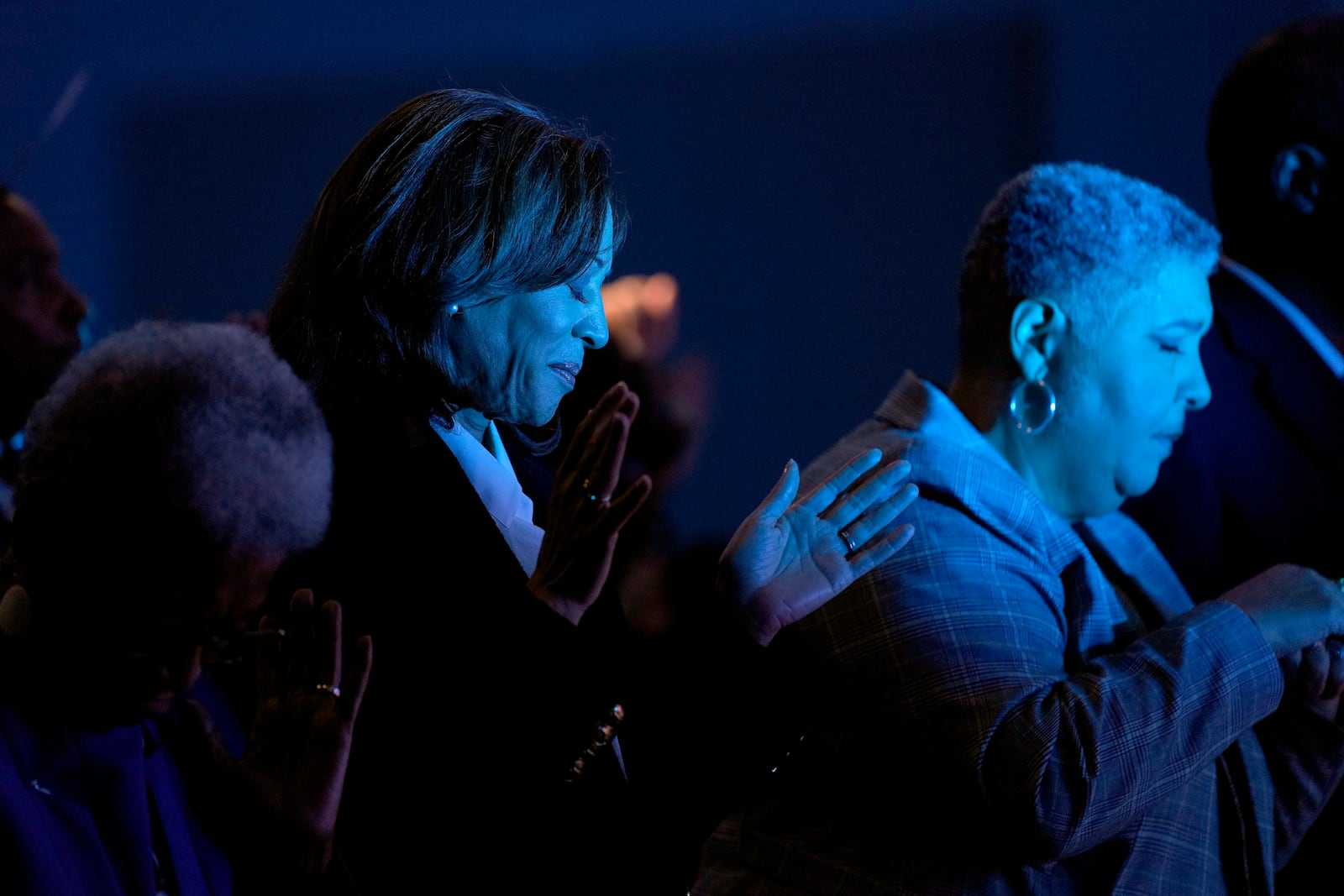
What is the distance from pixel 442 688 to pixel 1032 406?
788 mm

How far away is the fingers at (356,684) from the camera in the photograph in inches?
37.3

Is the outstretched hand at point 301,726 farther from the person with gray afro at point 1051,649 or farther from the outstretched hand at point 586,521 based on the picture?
the person with gray afro at point 1051,649

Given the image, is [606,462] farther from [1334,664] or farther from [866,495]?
[1334,664]

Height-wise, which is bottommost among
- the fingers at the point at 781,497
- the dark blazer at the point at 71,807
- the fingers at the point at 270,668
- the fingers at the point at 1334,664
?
the fingers at the point at 1334,664

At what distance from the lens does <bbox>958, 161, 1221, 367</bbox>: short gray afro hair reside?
139 centimetres

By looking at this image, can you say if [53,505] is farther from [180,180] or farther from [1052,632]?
[180,180]

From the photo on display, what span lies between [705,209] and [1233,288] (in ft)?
7.44

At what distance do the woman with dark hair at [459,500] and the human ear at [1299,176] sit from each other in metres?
1.11

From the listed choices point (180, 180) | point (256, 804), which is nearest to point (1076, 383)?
point (256, 804)

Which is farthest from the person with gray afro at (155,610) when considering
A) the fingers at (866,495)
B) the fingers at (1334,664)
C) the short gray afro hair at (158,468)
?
the fingers at (1334,664)

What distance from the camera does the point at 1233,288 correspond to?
1665 mm

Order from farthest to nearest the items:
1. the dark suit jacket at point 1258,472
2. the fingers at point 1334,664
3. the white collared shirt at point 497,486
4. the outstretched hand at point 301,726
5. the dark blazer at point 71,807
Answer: the dark suit jacket at point 1258,472 < the fingers at point 1334,664 < the white collared shirt at point 497,486 < the outstretched hand at point 301,726 < the dark blazer at point 71,807

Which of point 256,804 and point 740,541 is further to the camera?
point 740,541

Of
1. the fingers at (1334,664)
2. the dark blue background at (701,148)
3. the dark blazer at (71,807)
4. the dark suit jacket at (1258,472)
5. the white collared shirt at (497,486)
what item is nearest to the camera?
the dark blazer at (71,807)
